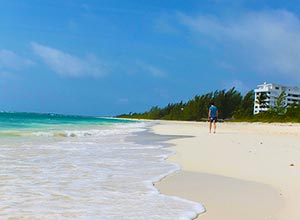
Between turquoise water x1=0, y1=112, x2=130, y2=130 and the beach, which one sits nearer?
the beach

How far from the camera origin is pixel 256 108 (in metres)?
82.2

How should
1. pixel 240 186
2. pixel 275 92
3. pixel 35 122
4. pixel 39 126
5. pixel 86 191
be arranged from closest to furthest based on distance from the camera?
1. pixel 86 191
2. pixel 240 186
3. pixel 39 126
4. pixel 35 122
5. pixel 275 92

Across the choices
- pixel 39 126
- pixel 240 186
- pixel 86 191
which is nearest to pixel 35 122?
pixel 39 126

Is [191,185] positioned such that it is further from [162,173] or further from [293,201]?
[293,201]

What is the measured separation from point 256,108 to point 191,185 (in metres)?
82.2

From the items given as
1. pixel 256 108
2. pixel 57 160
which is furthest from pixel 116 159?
pixel 256 108

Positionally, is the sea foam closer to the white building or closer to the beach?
the beach

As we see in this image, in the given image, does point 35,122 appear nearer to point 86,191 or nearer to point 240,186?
point 86,191

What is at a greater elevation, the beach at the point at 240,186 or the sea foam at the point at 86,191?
the beach at the point at 240,186

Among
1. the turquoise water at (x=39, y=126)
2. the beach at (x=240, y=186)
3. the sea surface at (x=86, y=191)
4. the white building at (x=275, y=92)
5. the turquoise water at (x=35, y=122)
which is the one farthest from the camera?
the white building at (x=275, y=92)

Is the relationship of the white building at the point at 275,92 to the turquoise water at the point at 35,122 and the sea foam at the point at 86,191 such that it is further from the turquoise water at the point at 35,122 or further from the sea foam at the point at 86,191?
the sea foam at the point at 86,191

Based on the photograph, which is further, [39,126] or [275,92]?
[275,92]

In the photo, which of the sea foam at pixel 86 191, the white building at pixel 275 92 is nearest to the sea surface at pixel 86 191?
the sea foam at pixel 86 191

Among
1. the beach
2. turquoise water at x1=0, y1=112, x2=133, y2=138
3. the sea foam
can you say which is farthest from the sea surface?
turquoise water at x1=0, y1=112, x2=133, y2=138
